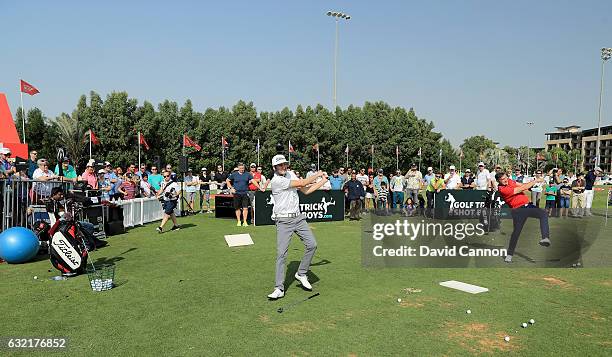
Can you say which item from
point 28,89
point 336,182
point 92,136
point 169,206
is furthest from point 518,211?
point 92,136

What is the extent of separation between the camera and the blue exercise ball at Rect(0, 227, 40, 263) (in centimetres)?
875

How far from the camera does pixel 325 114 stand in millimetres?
61469

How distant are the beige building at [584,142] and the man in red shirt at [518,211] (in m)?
135

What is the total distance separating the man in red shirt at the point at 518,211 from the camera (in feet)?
30.0

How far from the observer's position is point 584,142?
137500 millimetres

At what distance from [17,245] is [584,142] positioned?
159253 millimetres

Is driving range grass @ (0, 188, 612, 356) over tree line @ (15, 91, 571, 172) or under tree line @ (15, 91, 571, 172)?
under

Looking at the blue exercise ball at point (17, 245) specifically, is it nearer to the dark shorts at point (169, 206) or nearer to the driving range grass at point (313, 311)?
the driving range grass at point (313, 311)

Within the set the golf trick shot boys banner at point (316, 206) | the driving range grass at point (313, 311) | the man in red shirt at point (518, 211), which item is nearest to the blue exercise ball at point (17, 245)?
the driving range grass at point (313, 311)

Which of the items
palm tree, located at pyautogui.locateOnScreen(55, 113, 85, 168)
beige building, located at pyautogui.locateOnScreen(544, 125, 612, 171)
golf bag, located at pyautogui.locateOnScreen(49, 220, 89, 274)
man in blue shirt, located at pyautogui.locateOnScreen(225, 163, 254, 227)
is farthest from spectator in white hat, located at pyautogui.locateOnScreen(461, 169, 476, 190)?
beige building, located at pyautogui.locateOnScreen(544, 125, 612, 171)

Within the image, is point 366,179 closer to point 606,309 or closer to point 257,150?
point 606,309

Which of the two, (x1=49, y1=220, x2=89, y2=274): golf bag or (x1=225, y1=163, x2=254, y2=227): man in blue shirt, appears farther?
(x1=225, y1=163, x2=254, y2=227): man in blue shirt

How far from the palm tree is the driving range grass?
4832cm

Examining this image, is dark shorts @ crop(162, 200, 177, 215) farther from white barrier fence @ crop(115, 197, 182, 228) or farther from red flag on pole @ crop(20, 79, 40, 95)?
red flag on pole @ crop(20, 79, 40, 95)
